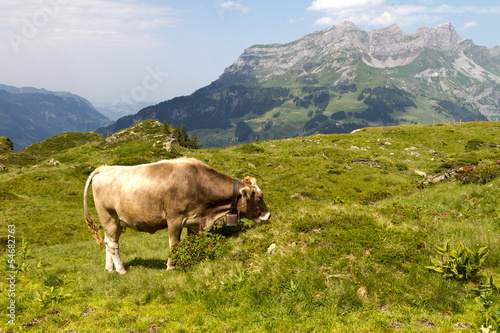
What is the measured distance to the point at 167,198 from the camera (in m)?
10.1

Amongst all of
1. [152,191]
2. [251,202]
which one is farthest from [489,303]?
[152,191]

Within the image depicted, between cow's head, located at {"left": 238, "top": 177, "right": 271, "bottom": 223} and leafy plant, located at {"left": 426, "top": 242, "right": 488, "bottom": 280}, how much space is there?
619 cm

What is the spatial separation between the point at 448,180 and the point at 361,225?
59.3ft

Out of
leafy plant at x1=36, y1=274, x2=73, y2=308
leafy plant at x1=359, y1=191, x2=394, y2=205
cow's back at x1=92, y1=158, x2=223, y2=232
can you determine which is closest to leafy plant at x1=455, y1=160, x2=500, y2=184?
leafy plant at x1=359, y1=191, x2=394, y2=205

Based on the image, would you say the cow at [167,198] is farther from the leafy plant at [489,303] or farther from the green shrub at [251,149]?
the green shrub at [251,149]

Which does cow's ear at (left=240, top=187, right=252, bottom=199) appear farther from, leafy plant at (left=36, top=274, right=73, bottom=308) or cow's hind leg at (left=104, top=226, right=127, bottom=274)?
leafy plant at (left=36, top=274, right=73, bottom=308)

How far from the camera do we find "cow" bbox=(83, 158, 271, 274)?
10.2 meters

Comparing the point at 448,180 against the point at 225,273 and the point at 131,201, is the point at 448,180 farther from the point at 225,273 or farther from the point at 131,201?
the point at 131,201

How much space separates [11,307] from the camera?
8242 millimetres

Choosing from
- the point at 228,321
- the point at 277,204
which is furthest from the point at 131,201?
the point at 277,204

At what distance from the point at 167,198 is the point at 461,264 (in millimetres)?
9645

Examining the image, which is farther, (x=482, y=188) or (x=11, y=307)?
(x=482, y=188)

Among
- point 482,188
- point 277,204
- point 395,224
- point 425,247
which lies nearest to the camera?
point 425,247

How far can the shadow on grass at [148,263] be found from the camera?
11857 millimetres
